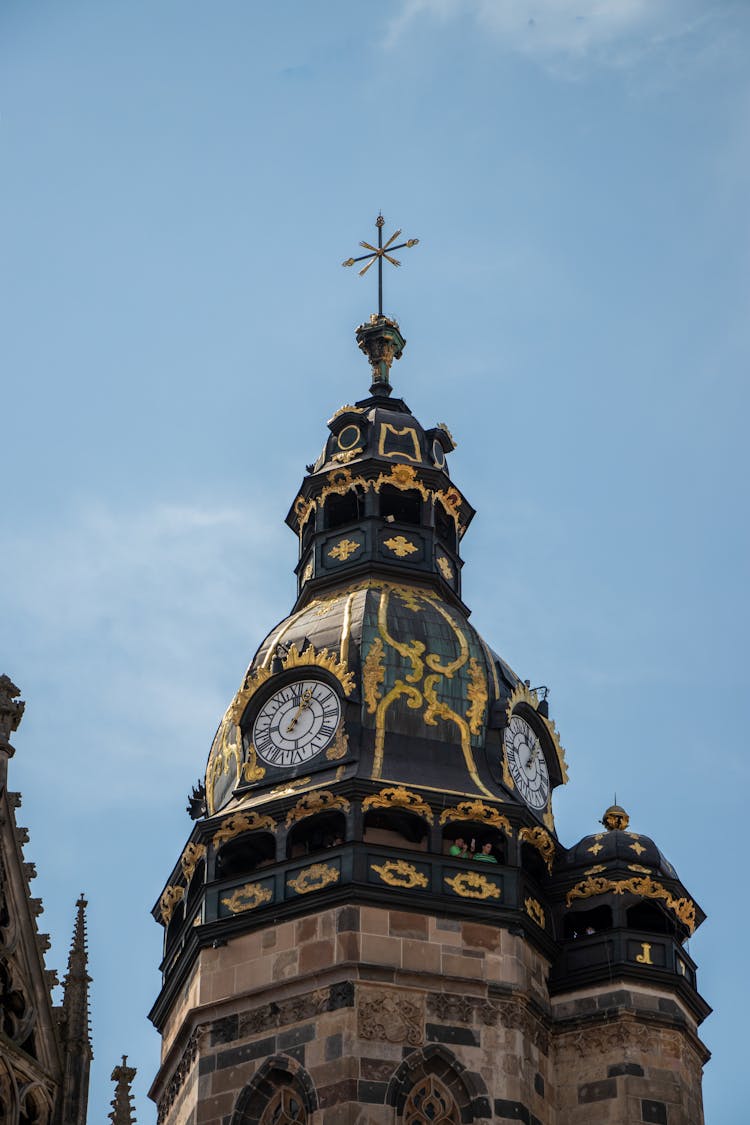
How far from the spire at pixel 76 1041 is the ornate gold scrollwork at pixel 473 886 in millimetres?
15880

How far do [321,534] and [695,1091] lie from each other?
55.8 feet

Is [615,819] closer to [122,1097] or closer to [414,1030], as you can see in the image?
[414,1030]

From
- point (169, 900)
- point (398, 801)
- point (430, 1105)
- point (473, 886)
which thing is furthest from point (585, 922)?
point (169, 900)

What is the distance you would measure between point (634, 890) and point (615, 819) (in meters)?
2.53

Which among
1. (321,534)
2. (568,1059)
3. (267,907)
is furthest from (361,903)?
(321,534)

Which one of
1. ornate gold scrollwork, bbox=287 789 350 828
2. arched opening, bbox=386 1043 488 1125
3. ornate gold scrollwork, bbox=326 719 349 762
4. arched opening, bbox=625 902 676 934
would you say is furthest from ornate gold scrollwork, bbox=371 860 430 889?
arched opening, bbox=625 902 676 934

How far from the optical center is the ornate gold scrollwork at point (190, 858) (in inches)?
2258

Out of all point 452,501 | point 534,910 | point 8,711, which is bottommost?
point 8,711

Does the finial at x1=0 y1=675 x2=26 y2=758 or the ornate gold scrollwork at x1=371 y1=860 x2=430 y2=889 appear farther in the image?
the ornate gold scrollwork at x1=371 y1=860 x2=430 y2=889

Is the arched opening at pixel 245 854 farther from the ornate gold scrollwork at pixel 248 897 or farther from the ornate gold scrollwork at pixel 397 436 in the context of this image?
the ornate gold scrollwork at pixel 397 436

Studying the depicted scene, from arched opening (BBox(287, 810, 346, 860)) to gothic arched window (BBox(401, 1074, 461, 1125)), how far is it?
18.7ft

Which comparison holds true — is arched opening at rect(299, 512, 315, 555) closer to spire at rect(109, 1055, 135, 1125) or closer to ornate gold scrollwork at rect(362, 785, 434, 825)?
ornate gold scrollwork at rect(362, 785, 434, 825)

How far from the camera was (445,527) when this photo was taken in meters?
66.3

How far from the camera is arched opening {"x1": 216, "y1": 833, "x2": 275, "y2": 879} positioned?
56531mm
